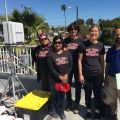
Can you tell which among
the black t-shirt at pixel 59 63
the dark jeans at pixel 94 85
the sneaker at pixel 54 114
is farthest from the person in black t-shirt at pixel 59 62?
the sneaker at pixel 54 114

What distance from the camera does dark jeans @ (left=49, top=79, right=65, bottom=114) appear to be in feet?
14.6

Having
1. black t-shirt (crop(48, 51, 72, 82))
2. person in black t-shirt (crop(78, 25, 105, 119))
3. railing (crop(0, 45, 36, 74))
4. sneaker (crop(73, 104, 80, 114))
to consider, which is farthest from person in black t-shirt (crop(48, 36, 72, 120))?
railing (crop(0, 45, 36, 74))

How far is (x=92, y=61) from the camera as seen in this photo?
4152mm

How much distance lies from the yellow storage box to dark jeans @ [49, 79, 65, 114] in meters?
0.14

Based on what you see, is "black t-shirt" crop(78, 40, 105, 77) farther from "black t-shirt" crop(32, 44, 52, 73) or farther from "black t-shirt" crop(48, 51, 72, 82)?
"black t-shirt" crop(32, 44, 52, 73)

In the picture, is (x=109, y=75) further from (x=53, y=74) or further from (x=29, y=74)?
(x=29, y=74)

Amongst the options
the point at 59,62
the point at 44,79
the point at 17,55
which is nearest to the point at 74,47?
the point at 59,62

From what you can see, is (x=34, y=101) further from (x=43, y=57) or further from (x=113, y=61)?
(x=113, y=61)

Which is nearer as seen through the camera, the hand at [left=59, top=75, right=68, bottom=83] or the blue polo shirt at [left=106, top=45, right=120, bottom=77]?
the blue polo shirt at [left=106, top=45, right=120, bottom=77]

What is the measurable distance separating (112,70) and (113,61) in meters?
0.17

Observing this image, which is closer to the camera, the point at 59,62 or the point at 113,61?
the point at 113,61

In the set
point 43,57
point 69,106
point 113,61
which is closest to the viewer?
point 113,61

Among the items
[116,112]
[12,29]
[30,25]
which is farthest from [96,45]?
[30,25]

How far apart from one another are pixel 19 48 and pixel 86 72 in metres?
2.76
